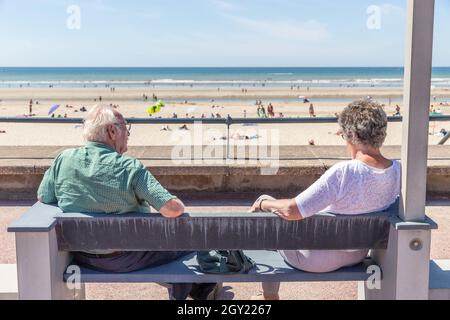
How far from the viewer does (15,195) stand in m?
6.18

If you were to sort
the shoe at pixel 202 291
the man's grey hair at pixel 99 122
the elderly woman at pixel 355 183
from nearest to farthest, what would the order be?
1. the elderly woman at pixel 355 183
2. the man's grey hair at pixel 99 122
3. the shoe at pixel 202 291

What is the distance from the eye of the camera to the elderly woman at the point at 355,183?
272cm

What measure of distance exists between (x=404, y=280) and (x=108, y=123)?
1.62 metres

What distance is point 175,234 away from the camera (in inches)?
105

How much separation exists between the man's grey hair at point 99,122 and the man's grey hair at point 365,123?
1174 millimetres

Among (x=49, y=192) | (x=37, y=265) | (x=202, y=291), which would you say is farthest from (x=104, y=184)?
(x=202, y=291)

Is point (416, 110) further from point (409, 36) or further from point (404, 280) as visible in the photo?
point (404, 280)

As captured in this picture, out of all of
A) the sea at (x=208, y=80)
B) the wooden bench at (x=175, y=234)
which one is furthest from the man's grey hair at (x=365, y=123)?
the sea at (x=208, y=80)

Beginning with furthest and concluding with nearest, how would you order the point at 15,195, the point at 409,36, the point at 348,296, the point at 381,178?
the point at 15,195, the point at 348,296, the point at 381,178, the point at 409,36

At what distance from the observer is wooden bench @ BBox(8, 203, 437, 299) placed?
2.62 m

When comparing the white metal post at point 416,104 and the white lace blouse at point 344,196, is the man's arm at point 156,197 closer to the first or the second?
the white lace blouse at point 344,196

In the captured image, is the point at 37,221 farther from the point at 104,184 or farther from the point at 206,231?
the point at 206,231

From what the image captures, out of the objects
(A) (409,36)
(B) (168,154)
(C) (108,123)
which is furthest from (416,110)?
(B) (168,154)

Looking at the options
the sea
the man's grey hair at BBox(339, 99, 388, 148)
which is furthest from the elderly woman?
the sea
